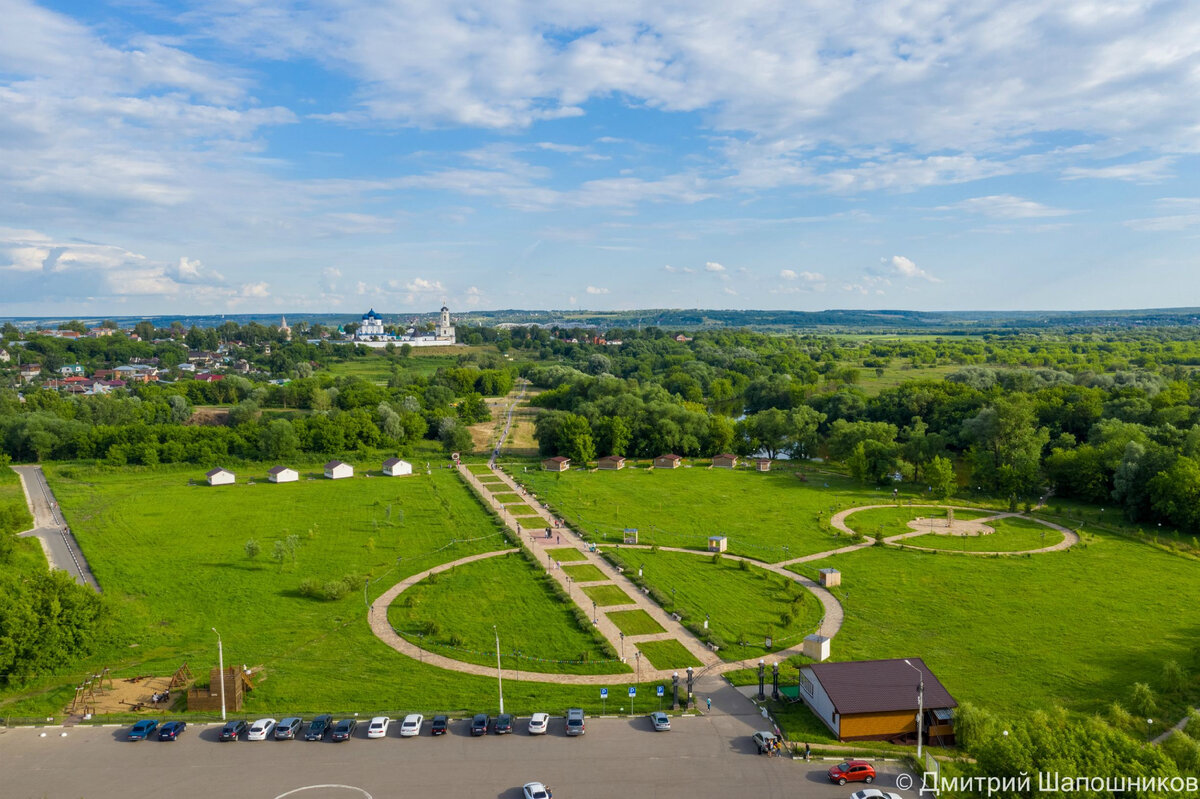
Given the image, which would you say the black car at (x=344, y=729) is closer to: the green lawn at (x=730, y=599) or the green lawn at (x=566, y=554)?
the green lawn at (x=730, y=599)

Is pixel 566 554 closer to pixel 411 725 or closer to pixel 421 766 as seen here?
pixel 411 725

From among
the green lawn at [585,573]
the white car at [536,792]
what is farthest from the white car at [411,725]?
the green lawn at [585,573]

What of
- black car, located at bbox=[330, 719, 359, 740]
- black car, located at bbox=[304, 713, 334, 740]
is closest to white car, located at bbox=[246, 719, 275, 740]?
black car, located at bbox=[304, 713, 334, 740]

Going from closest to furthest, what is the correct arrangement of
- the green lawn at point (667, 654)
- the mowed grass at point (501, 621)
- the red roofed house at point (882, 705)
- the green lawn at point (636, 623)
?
the red roofed house at point (882, 705)
the green lawn at point (667, 654)
the mowed grass at point (501, 621)
the green lawn at point (636, 623)

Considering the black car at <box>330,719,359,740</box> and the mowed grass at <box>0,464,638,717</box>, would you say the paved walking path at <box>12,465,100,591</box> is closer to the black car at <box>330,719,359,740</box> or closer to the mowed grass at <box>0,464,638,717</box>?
the mowed grass at <box>0,464,638,717</box>

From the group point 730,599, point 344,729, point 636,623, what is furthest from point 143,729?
point 730,599
